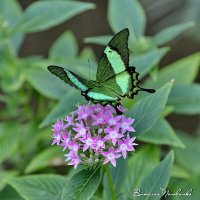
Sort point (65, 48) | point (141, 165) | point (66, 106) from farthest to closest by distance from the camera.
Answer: point (65, 48) → point (141, 165) → point (66, 106)

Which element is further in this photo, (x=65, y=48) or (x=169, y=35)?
(x=65, y=48)

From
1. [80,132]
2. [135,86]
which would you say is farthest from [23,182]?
[135,86]

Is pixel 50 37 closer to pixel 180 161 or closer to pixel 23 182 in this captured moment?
pixel 180 161

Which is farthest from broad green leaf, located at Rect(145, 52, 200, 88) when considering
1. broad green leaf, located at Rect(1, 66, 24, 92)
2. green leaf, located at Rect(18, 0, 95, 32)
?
broad green leaf, located at Rect(1, 66, 24, 92)

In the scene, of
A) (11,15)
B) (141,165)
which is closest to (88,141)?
(141,165)

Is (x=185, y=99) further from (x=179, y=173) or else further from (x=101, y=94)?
(x=101, y=94)

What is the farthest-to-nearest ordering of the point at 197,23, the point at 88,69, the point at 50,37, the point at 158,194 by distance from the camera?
the point at 50,37
the point at 197,23
the point at 88,69
the point at 158,194

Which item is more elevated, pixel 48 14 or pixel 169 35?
pixel 48 14
